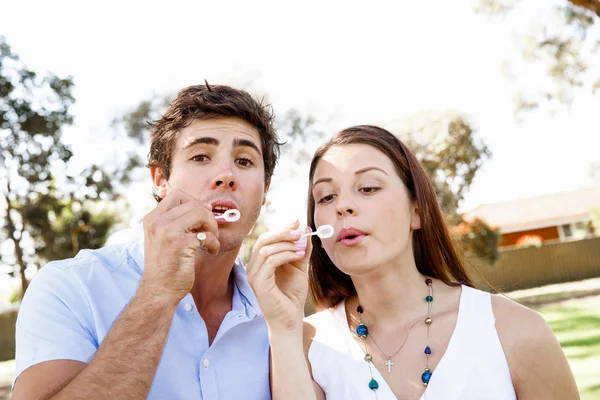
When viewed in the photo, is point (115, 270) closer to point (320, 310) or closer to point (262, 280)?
point (262, 280)

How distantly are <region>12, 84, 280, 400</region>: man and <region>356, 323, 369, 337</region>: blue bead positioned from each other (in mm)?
534

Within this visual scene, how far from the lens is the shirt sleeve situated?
2.85 m

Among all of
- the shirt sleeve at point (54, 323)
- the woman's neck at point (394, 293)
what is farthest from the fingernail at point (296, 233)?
the shirt sleeve at point (54, 323)

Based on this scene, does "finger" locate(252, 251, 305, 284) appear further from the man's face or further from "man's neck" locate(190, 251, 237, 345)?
"man's neck" locate(190, 251, 237, 345)

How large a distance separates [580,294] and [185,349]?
25.3 meters

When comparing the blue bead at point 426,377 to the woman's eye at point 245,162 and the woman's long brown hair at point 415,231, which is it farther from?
the woman's eye at point 245,162

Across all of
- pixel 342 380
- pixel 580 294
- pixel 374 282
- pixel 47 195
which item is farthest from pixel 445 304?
pixel 580 294

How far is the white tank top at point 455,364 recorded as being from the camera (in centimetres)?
322

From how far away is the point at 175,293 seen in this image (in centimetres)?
274

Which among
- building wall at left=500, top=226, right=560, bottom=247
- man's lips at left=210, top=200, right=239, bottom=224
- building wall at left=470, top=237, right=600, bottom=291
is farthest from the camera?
building wall at left=500, top=226, right=560, bottom=247

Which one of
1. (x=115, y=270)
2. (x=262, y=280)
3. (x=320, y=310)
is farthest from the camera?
(x=320, y=310)

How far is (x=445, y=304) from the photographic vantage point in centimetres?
360

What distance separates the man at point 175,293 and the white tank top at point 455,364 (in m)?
0.39

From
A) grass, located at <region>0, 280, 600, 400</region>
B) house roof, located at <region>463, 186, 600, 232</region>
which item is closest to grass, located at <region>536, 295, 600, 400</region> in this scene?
grass, located at <region>0, 280, 600, 400</region>
